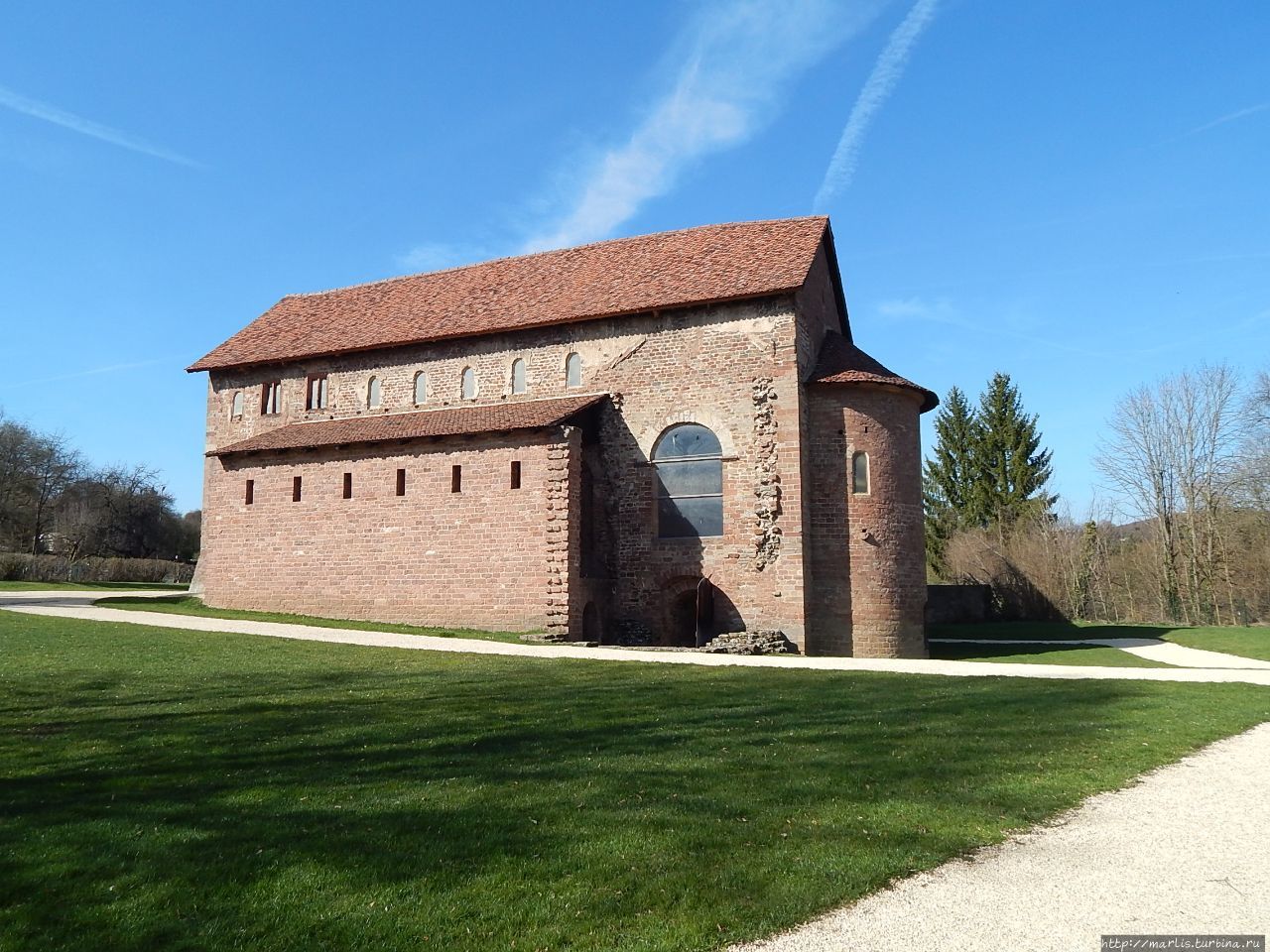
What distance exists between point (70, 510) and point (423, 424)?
47222 mm

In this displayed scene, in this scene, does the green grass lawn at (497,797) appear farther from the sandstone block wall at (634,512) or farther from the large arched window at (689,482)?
the large arched window at (689,482)

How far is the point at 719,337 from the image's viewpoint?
22.8 metres

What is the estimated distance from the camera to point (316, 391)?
92.2ft

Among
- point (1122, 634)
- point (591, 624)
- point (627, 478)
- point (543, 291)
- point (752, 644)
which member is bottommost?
point (1122, 634)

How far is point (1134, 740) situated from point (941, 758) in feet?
9.54

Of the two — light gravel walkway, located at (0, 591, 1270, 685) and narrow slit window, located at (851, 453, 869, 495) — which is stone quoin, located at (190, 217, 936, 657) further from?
light gravel walkway, located at (0, 591, 1270, 685)

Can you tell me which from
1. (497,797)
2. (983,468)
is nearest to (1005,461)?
(983,468)

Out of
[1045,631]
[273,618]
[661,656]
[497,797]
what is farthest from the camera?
[1045,631]

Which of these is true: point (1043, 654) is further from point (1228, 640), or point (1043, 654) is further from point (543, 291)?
point (543, 291)

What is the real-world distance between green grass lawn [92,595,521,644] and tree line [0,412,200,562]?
30670 millimetres

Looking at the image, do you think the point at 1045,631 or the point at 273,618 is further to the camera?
the point at 1045,631

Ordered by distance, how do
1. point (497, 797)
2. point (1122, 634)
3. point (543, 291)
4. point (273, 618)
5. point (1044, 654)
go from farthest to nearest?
point (1122, 634) < point (543, 291) < point (273, 618) < point (1044, 654) < point (497, 797)

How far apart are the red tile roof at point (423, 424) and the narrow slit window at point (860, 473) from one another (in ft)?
23.3

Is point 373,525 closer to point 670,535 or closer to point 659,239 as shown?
point 670,535
